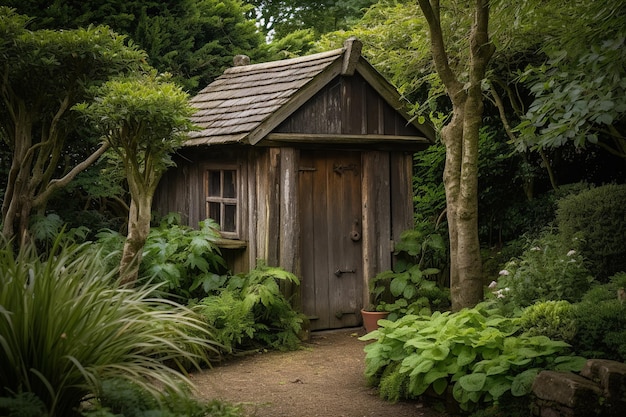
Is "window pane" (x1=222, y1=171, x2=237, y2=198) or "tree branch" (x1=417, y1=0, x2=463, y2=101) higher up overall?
"tree branch" (x1=417, y1=0, x2=463, y2=101)

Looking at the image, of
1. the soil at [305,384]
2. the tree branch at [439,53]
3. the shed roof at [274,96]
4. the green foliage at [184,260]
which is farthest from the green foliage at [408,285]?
the tree branch at [439,53]

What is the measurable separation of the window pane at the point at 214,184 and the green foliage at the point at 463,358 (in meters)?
3.91

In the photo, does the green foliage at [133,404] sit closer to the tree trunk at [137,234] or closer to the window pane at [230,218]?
the tree trunk at [137,234]

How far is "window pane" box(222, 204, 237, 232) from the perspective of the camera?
32.5 ft

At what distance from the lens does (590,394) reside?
5.18 metres

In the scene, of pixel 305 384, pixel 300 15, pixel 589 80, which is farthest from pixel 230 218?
pixel 300 15

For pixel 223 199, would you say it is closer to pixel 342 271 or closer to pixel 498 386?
Answer: pixel 342 271

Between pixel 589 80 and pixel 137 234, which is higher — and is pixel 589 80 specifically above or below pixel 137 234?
above

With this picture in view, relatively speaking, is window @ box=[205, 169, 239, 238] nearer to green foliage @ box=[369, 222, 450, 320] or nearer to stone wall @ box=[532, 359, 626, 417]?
green foliage @ box=[369, 222, 450, 320]

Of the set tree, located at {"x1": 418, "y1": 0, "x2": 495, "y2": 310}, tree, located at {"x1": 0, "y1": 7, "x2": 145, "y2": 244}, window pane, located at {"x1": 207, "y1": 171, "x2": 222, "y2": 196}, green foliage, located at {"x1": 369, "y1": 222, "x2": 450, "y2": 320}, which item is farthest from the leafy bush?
tree, located at {"x1": 418, "y1": 0, "x2": 495, "y2": 310}

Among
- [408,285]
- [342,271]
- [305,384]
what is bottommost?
[305,384]

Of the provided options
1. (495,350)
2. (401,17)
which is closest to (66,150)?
(401,17)

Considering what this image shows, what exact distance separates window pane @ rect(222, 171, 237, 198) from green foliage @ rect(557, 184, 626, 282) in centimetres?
429

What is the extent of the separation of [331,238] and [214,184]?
72.2 inches
